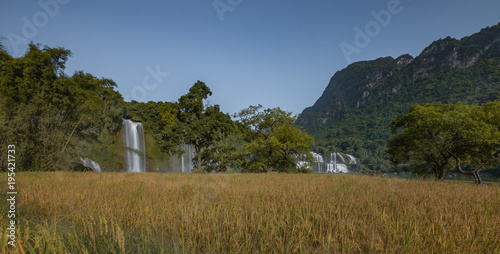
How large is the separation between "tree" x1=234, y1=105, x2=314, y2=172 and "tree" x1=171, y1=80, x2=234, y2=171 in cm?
269

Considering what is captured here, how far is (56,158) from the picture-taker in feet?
43.2

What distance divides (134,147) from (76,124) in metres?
13.1

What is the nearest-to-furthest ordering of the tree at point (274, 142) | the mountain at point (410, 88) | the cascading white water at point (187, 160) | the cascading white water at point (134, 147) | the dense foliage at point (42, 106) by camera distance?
the dense foliage at point (42, 106)
the tree at point (274, 142)
the cascading white water at point (134, 147)
the cascading white water at point (187, 160)
the mountain at point (410, 88)

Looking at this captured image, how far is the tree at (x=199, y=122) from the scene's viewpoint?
21.8 meters

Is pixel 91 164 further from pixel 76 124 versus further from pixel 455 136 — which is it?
pixel 455 136

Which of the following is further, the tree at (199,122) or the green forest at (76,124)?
the tree at (199,122)

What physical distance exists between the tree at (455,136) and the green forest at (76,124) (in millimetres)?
8414

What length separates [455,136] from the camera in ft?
48.1

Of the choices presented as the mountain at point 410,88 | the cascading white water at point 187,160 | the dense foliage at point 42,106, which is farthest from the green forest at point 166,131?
the mountain at point 410,88

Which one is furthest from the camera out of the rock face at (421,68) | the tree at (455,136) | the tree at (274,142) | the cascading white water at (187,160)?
the rock face at (421,68)

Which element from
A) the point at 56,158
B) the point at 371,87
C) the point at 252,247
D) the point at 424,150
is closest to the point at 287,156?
the point at 424,150

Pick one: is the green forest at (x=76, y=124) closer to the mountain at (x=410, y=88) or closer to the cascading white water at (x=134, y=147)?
the cascading white water at (x=134, y=147)

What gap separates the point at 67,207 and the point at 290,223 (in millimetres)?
3785

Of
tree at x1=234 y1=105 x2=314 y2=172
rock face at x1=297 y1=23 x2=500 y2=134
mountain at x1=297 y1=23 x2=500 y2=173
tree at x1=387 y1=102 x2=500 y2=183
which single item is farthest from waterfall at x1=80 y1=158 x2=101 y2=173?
rock face at x1=297 y1=23 x2=500 y2=134
